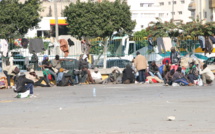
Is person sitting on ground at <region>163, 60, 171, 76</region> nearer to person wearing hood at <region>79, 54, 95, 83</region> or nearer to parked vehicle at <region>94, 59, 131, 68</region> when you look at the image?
parked vehicle at <region>94, 59, 131, 68</region>

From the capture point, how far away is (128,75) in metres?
31.4

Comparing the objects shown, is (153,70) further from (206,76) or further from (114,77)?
(206,76)

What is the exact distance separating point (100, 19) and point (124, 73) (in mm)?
27064

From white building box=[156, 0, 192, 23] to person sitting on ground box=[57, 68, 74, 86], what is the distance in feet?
243

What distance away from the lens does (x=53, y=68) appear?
102 ft

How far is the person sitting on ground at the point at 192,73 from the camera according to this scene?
95.0ft

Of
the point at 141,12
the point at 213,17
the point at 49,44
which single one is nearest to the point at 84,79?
the point at 49,44

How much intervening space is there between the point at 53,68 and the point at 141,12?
70.5m

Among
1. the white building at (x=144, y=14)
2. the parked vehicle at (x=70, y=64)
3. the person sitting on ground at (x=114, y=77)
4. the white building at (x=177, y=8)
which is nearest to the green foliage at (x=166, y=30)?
the person sitting on ground at (x=114, y=77)

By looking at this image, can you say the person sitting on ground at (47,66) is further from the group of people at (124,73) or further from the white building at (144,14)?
the white building at (144,14)

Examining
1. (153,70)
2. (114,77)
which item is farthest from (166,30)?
(114,77)

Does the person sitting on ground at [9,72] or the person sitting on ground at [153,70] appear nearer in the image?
the person sitting on ground at [9,72]

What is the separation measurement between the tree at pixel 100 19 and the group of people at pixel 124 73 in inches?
939

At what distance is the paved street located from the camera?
12.8m
